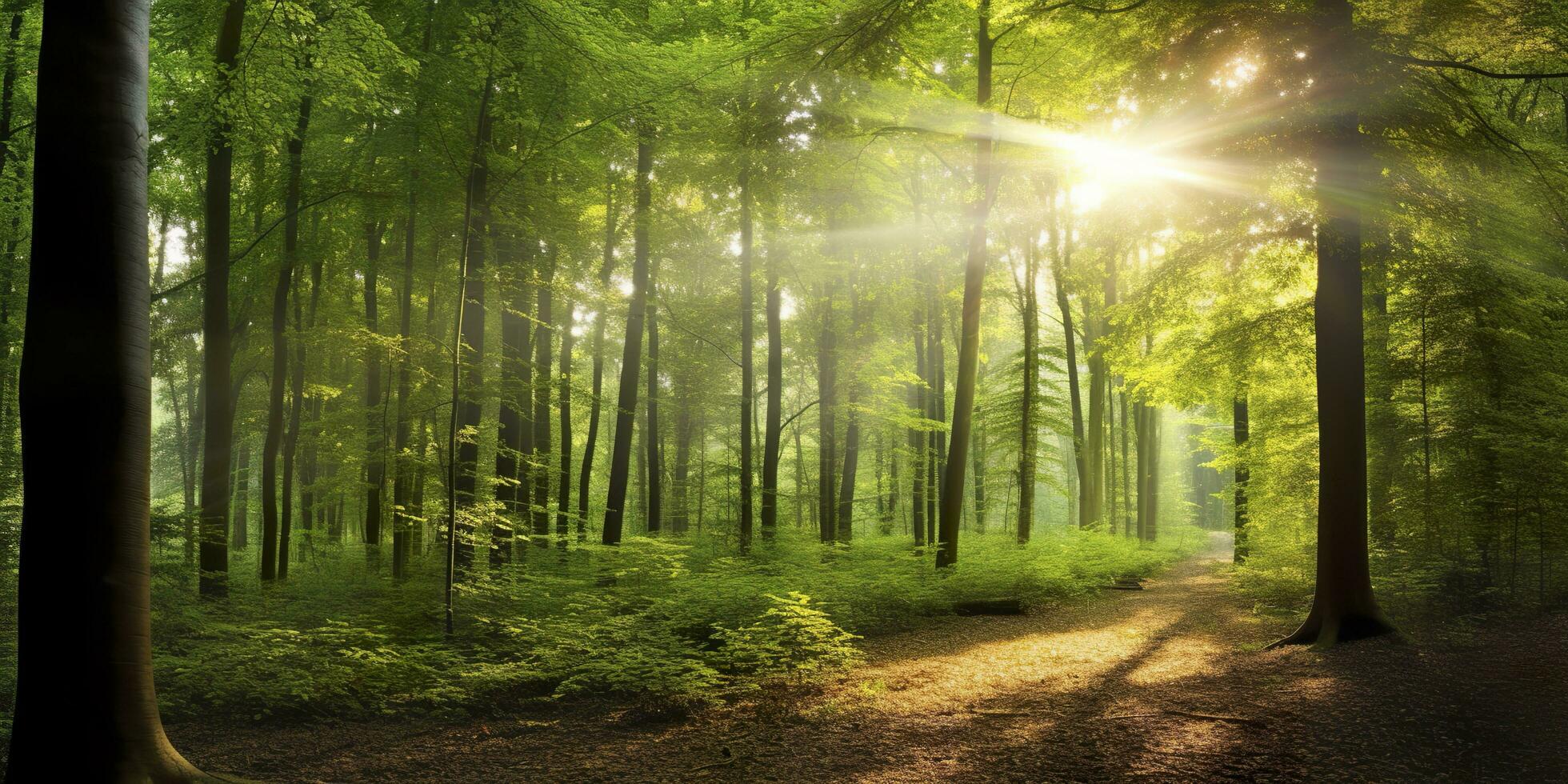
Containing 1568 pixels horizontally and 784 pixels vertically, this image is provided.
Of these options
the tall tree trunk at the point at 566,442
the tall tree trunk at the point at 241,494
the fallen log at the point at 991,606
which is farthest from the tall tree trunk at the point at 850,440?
the tall tree trunk at the point at 241,494

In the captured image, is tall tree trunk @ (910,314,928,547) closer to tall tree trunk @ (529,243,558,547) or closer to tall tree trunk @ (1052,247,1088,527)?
tall tree trunk @ (1052,247,1088,527)

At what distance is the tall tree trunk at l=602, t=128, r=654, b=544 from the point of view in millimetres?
14148

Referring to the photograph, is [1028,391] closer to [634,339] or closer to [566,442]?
[634,339]

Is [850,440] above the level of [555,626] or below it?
above

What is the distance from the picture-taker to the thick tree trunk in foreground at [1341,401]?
7.62m

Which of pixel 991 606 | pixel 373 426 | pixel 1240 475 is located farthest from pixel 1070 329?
pixel 373 426

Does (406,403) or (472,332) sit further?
(472,332)

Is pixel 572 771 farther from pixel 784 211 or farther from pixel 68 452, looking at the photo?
pixel 784 211

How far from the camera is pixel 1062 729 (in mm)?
5645

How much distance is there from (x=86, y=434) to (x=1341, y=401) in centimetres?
1016

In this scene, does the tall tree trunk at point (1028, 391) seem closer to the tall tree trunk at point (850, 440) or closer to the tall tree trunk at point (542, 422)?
the tall tree trunk at point (850, 440)

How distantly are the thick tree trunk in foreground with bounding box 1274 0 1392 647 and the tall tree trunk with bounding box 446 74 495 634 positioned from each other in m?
9.15

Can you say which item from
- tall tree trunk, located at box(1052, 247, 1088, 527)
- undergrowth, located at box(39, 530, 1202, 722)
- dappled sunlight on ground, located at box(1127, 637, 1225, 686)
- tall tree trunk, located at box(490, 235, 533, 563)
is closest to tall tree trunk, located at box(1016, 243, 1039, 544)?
tall tree trunk, located at box(1052, 247, 1088, 527)

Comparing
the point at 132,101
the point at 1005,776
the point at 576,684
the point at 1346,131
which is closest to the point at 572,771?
the point at 576,684
